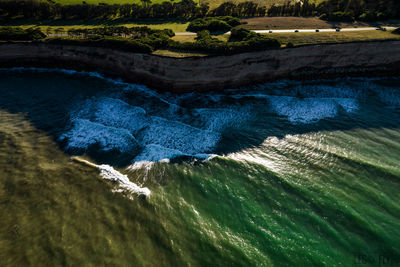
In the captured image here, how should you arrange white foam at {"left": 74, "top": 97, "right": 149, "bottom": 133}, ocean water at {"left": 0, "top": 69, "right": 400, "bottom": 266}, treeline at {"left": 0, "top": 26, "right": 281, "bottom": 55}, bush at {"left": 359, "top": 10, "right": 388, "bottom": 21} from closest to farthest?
ocean water at {"left": 0, "top": 69, "right": 400, "bottom": 266}, white foam at {"left": 74, "top": 97, "right": 149, "bottom": 133}, treeline at {"left": 0, "top": 26, "right": 281, "bottom": 55}, bush at {"left": 359, "top": 10, "right": 388, "bottom": 21}

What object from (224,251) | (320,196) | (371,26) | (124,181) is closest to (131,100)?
(124,181)

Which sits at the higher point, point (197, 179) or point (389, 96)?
point (389, 96)

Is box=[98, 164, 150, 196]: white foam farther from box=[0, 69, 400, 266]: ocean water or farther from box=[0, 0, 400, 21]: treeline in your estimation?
box=[0, 0, 400, 21]: treeline

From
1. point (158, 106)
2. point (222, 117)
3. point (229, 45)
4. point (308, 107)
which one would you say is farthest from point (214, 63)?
point (308, 107)

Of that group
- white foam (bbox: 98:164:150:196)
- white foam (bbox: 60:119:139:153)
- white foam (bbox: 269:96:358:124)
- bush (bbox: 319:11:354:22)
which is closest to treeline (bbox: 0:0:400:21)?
bush (bbox: 319:11:354:22)

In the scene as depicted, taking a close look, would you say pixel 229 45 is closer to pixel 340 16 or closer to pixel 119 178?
pixel 119 178

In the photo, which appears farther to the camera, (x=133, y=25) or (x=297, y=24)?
(x=297, y=24)

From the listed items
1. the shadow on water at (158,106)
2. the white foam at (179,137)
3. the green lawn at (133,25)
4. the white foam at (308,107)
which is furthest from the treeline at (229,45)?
the white foam at (179,137)
